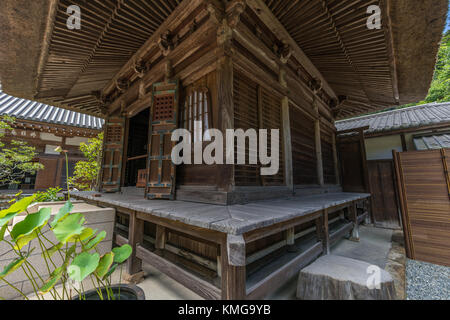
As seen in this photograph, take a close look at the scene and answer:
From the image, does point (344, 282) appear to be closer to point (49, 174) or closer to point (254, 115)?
point (254, 115)

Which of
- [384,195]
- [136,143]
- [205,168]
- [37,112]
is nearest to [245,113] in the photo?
[205,168]

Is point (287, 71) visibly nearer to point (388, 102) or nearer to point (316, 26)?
point (316, 26)

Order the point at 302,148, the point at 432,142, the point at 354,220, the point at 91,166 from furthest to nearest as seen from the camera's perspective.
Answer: the point at 91,166 → the point at 432,142 → the point at 302,148 → the point at 354,220

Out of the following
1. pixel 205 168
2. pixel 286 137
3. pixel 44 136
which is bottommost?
pixel 205 168

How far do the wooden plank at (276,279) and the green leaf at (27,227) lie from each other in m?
1.65

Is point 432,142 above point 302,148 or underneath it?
above

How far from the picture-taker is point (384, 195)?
20.7ft

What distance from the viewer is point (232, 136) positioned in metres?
2.71

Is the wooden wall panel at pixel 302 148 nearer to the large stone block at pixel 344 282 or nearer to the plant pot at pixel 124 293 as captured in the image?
the large stone block at pixel 344 282

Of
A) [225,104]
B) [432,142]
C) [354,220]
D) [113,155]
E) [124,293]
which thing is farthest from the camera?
[432,142]

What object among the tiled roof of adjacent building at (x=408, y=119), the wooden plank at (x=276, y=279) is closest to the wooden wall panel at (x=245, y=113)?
the wooden plank at (x=276, y=279)

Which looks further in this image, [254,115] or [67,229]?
[254,115]

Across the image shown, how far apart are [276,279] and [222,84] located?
2663 millimetres
